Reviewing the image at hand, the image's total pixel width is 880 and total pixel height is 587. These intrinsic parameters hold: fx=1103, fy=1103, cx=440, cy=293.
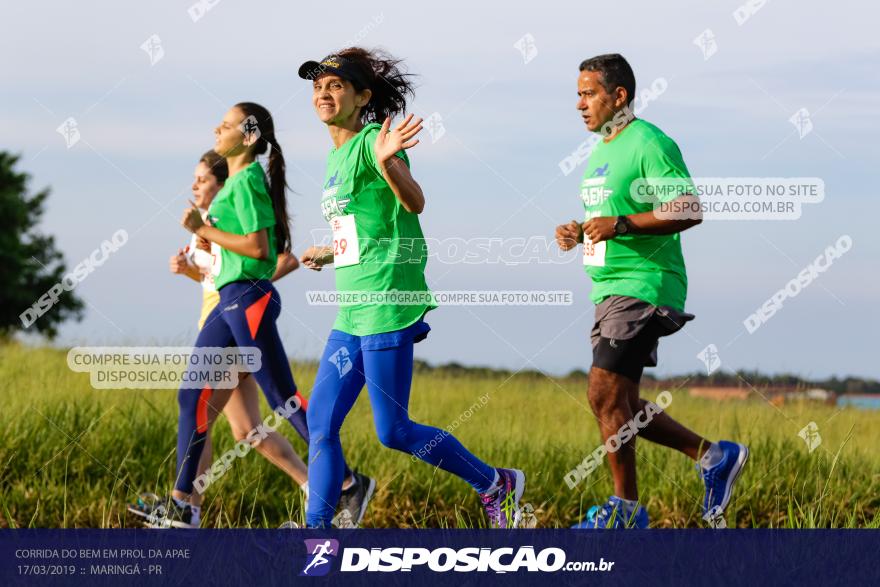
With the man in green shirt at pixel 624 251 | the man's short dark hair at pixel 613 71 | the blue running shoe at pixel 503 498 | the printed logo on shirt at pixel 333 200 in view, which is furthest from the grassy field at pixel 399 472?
the man's short dark hair at pixel 613 71

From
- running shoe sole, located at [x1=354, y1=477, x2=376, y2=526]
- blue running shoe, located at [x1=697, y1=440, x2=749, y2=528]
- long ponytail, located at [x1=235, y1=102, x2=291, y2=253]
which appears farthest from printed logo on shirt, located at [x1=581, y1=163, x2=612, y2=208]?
running shoe sole, located at [x1=354, y1=477, x2=376, y2=526]

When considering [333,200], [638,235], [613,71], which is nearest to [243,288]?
[333,200]

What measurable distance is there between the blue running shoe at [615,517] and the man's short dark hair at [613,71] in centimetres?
185

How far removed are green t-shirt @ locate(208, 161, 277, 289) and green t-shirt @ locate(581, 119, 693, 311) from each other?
62.7 inches

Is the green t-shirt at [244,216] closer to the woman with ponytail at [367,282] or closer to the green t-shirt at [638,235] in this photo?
the woman with ponytail at [367,282]

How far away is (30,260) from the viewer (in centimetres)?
2084

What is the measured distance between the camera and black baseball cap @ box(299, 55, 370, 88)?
185 inches

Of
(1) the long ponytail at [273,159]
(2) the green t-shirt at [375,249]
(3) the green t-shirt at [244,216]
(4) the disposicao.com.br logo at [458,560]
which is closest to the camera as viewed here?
(4) the disposicao.com.br logo at [458,560]

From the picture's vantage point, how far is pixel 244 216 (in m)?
5.38

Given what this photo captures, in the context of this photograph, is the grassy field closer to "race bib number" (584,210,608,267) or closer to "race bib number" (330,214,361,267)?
"race bib number" (584,210,608,267)

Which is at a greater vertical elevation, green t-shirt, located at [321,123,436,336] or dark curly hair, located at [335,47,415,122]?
dark curly hair, located at [335,47,415,122]

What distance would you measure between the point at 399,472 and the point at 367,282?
73.9 inches

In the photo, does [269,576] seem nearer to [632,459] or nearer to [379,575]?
[379,575]

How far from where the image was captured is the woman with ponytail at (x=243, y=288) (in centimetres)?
538
